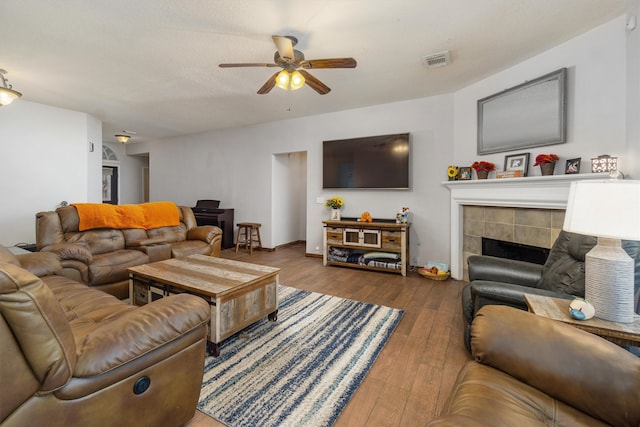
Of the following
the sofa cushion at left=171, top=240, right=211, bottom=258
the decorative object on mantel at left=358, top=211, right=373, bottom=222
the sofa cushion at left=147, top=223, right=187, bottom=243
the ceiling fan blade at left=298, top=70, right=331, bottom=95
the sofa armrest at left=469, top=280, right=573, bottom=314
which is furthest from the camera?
the decorative object on mantel at left=358, top=211, right=373, bottom=222

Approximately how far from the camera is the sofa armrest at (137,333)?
0.97 meters

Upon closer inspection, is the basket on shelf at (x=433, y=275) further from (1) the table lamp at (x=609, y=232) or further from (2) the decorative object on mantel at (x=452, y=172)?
(1) the table lamp at (x=609, y=232)

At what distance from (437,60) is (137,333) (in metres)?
3.34

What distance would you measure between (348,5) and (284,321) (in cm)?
261

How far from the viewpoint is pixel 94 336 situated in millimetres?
1024

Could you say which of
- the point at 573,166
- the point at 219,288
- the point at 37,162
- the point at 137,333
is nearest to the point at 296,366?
the point at 219,288

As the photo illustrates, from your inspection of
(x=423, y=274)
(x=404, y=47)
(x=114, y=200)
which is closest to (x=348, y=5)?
(x=404, y=47)

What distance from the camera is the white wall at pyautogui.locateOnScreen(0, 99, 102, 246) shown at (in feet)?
13.5

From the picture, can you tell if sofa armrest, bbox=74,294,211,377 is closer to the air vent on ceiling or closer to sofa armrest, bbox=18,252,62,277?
sofa armrest, bbox=18,252,62,277

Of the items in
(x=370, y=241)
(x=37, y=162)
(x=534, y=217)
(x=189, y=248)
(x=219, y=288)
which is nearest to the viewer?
(x=219, y=288)

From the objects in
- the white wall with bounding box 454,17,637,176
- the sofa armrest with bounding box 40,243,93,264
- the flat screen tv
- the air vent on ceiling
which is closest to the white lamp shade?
the white wall with bounding box 454,17,637,176

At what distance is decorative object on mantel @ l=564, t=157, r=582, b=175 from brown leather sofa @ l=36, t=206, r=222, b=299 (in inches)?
Result: 162

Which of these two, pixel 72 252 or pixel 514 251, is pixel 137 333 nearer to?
pixel 72 252

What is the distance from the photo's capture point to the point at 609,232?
47.8 inches
